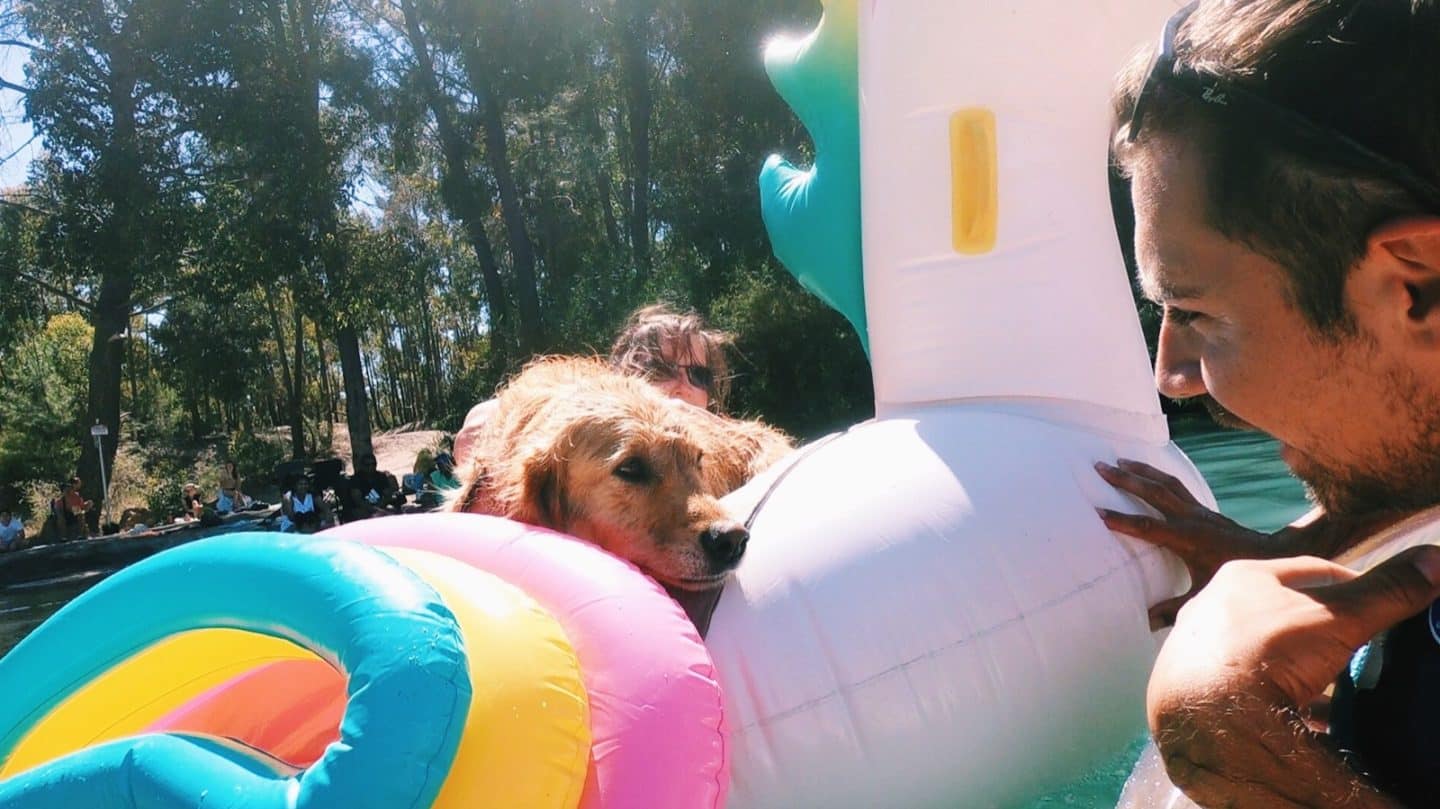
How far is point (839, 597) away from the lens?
246 centimetres

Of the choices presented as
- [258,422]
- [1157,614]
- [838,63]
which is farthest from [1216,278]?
[258,422]

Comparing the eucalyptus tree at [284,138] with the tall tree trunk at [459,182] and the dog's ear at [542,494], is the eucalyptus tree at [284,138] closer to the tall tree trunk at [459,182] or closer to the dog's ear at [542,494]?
the tall tree trunk at [459,182]

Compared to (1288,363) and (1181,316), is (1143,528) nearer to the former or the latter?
(1181,316)

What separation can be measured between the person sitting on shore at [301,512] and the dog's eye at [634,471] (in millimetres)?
13312

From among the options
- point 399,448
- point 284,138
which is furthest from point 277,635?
point 399,448

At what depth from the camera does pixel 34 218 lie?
66.7ft

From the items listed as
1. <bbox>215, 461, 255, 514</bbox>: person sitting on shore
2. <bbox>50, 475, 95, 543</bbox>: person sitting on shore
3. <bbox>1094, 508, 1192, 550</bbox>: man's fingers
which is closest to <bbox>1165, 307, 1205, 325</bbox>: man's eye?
<bbox>1094, 508, 1192, 550</bbox>: man's fingers

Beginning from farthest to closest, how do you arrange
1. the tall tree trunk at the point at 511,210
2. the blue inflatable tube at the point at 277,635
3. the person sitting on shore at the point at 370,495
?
the tall tree trunk at the point at 511,210
the person sitting on shore at the point at 370,495
the blue inflatable tube at the point at 277,635

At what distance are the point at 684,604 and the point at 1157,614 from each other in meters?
1.23

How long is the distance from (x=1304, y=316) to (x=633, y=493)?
5.91 ft

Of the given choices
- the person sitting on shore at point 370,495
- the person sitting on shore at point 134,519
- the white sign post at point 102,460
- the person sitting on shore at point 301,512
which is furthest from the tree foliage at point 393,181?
the person sitting on shore at point 301,512

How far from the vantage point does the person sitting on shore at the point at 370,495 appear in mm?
15742

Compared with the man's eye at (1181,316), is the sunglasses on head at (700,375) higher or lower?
lower

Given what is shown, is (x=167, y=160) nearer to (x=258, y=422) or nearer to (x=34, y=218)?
(x=34, y=218)
